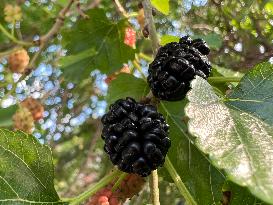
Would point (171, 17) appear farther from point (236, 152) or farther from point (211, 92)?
point (236, 152)

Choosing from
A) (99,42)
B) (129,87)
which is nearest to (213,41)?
(99,42)

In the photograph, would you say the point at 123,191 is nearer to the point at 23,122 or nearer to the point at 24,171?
the point at 24,171

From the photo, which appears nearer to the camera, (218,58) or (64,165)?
(218,58)

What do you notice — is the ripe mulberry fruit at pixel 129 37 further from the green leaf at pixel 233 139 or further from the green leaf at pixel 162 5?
the green leaf at pixel 233 139

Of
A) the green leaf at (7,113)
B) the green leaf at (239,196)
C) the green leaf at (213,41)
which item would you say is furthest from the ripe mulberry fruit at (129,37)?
the green leaf at (239,196)

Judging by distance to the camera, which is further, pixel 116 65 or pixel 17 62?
pixel 17 62

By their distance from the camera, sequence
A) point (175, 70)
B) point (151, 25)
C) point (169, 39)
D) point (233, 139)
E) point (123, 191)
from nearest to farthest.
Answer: point (233, 139) → point (175, 70) → point (123, 191) → point (151, 25) → point (169, 39)

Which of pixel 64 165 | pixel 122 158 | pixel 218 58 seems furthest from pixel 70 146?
pixel 122 158
